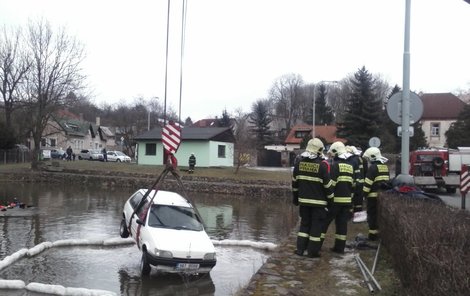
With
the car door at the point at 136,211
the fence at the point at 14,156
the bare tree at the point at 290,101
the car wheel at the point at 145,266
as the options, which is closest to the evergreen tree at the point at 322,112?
the bare tree at the point at 290,101

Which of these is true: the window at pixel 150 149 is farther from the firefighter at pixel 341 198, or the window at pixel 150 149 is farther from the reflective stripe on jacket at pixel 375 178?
the firefighter at pixel 341 198

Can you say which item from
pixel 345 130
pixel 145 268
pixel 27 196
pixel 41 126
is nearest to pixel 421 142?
pixel 345 130

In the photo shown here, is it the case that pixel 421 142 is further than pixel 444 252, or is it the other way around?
pixel 421 142

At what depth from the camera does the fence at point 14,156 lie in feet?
164

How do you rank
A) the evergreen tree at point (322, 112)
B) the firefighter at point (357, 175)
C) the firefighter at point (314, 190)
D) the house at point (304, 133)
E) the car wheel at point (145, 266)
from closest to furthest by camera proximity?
the firefighter at point (314, 190)
the car wheel at point (145, 266)
the firefighter at point (357, 175)
the house at point (304, 133)
the evergreen tree at point (322, 112)

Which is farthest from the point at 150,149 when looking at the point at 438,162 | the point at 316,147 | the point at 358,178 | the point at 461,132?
the point at 316,147

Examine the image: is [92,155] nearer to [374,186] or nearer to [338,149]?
[374,186]

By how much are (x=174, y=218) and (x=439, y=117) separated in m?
67.9

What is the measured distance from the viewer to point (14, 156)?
51.8 metres

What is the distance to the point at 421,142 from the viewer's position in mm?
62281

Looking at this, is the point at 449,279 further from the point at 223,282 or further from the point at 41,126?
the point at 41,126

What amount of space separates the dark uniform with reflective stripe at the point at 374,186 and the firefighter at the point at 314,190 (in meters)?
2.17

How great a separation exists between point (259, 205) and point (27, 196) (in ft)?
43.8

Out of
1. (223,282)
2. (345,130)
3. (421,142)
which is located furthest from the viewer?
(421,142)
